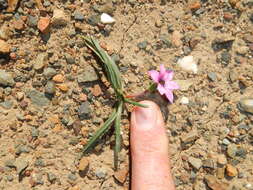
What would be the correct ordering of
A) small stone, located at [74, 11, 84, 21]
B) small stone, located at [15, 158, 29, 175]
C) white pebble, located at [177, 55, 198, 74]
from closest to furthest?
small stone, located at [15, 158, 29, 175] → small stone, located at [74, 11, 84, 21] → white pebble, located at [177, 55, 198, 74]

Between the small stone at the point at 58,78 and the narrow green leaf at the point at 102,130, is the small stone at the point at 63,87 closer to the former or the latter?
the small stone at the point at 58,78

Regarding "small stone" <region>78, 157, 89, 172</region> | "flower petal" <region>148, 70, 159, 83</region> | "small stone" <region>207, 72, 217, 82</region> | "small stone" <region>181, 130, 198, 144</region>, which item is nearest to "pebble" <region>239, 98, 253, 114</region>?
"small stone" <region>207, 72, 217, 82</region>

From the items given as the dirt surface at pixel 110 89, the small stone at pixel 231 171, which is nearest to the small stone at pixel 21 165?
the dirt surface at pixel 110 89

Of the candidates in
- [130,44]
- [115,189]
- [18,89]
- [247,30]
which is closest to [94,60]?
[130,44]

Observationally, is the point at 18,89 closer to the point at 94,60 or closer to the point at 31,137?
the point at 31,137

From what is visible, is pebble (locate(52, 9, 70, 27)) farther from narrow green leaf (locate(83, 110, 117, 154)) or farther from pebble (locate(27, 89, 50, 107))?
narrow green leaf (locate(83, 110, 117, 154))

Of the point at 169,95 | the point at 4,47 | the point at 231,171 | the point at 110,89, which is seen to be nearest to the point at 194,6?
the point at 169,95

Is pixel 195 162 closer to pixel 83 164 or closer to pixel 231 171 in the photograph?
pixel 231 171
